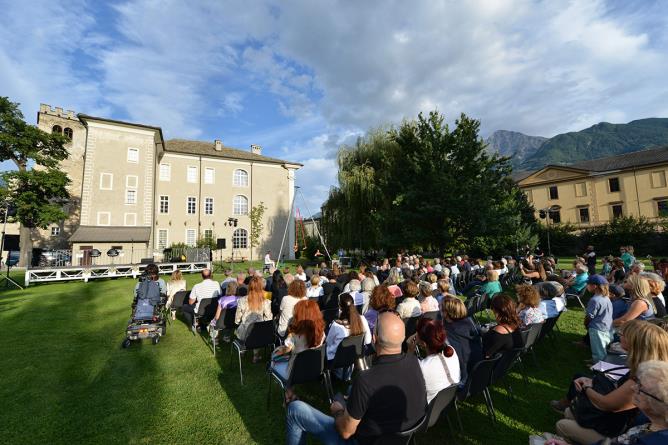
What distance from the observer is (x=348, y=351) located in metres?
3.82

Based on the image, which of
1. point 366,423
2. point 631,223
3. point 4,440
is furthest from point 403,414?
point 631,223

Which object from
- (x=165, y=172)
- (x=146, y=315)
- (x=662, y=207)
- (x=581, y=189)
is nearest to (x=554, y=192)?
(x=581, y=189)

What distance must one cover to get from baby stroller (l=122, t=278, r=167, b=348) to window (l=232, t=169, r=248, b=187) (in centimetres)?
2695

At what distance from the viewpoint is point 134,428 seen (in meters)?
3.41

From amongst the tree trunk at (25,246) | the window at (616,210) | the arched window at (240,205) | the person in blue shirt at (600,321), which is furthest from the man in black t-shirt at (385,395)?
the window at (616,210)

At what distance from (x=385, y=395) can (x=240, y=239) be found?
102ft

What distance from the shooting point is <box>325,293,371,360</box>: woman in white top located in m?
3.88

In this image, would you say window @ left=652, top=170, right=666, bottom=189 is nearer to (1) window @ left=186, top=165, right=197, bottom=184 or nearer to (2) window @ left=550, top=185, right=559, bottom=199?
(2) window @ left=550, top=185, right=559, bottom=199

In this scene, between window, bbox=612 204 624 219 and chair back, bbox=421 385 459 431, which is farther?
window, bbox=612 204 624 219

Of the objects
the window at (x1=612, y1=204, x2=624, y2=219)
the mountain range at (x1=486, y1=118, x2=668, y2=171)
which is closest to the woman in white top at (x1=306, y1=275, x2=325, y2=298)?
the window at (x1=612, y1=204, x2=624, y2=219)

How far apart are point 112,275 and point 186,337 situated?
41.9ft

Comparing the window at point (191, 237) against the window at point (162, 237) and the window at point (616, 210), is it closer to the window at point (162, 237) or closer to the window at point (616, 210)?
the window at point (162, 237)

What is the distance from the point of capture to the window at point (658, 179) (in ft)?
108

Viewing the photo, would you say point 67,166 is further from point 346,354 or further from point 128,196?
point 346,354
